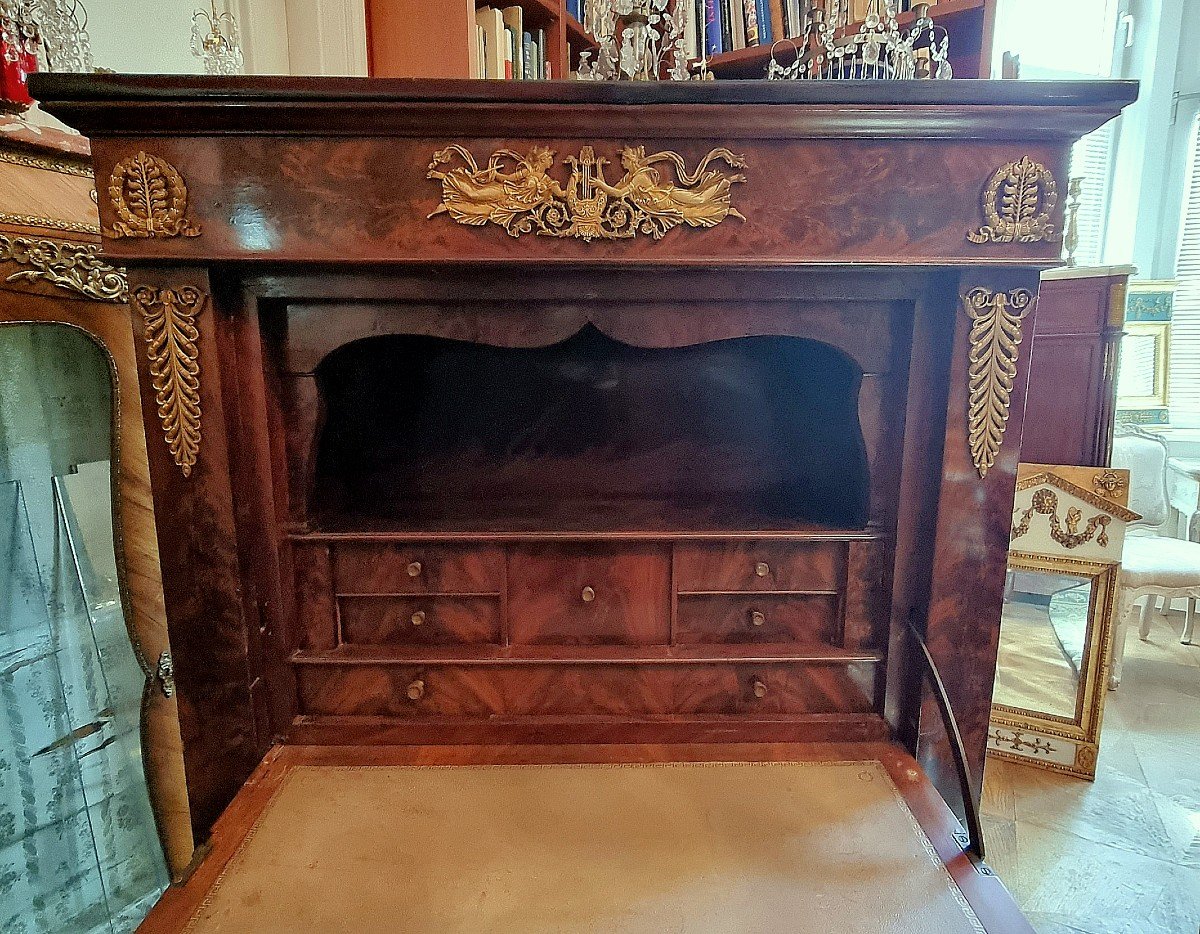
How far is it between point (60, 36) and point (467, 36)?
77 centimetres

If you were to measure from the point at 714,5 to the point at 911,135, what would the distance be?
1257 millimetres

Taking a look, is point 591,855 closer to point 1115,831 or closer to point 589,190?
point 589,190

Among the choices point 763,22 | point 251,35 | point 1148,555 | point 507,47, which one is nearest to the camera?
point 251,35

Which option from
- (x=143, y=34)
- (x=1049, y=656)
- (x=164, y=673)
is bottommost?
(x=1049, y=656)

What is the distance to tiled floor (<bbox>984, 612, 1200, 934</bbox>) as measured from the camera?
1264mm

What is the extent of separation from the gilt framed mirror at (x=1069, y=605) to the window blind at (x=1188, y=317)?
175cm

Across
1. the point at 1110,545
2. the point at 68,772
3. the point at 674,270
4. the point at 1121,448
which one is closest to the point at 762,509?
the point at 674,270

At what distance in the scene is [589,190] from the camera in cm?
89

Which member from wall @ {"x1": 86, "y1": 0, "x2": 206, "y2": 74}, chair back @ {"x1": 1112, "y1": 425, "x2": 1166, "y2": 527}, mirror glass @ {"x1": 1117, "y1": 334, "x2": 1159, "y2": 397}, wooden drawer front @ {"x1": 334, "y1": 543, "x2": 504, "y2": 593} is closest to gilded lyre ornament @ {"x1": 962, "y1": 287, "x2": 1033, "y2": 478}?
wooden drawer front @ {"x1": 334, "y1": 543, "x2": 504, "y2": 593}

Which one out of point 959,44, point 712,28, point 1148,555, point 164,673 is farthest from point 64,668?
point 1148,555

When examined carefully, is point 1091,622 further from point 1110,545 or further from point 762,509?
point 762,509

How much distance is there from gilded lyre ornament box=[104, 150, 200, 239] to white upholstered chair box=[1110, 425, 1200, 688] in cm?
212

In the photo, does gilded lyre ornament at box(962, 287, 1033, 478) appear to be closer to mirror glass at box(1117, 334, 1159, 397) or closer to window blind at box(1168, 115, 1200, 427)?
mirror glass at box(1117, 334, 1159, 397)

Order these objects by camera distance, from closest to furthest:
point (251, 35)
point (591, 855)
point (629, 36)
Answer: point (591, 855), point (629, 36), point (251, 35)
